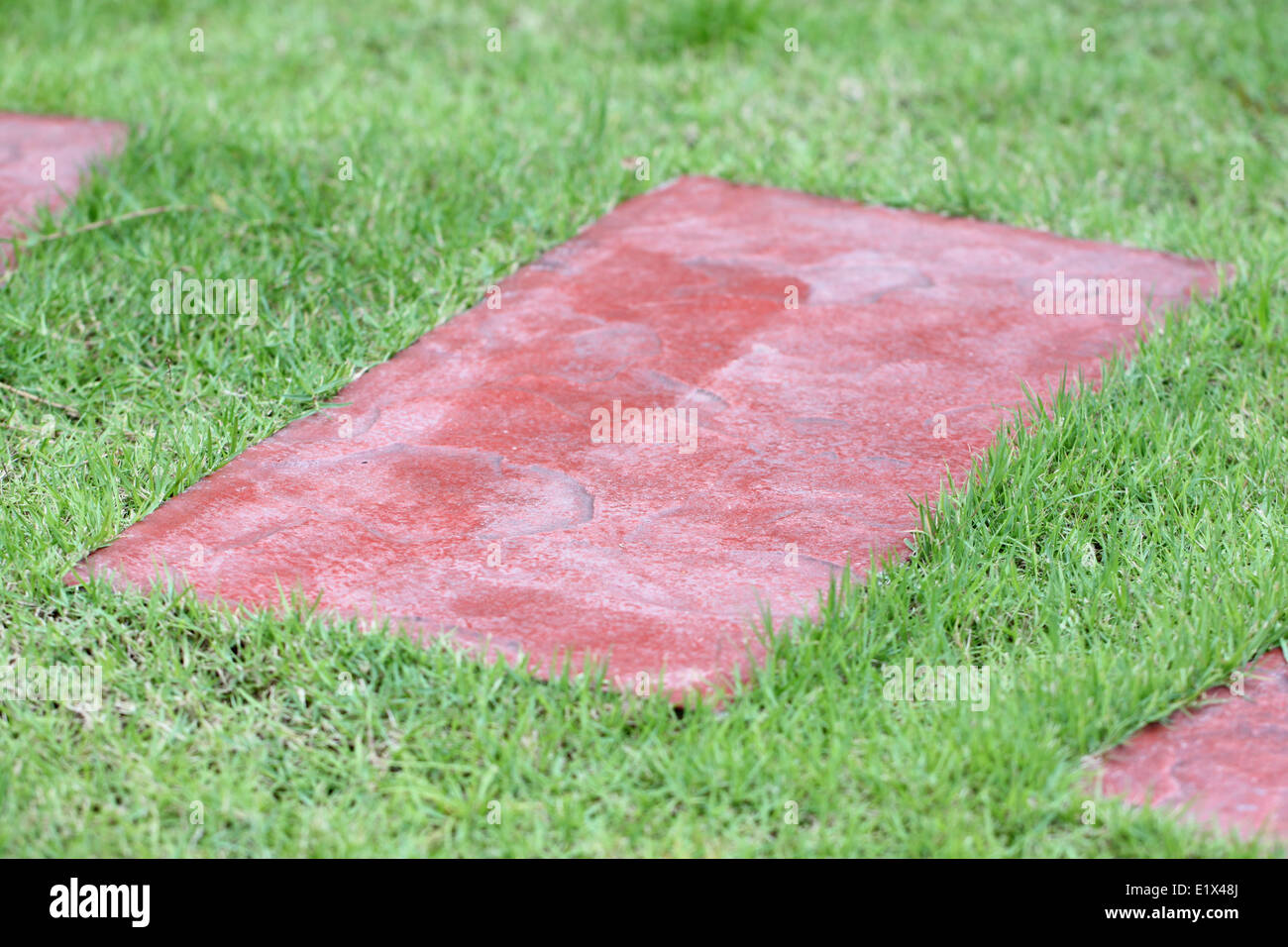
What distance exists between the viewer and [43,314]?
3.19m

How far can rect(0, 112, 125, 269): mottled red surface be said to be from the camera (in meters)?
3.69

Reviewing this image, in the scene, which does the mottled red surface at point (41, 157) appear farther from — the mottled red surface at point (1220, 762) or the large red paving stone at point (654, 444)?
the mottled red surface at point (1220, 762)

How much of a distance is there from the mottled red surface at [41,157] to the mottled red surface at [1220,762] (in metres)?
2.75

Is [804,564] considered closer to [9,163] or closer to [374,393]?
[374,393]

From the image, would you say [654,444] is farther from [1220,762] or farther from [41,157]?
[41,157]

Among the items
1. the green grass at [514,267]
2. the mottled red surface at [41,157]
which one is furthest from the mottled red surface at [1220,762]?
the mottled red surface at [41,157]

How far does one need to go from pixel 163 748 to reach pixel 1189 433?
6.44 ft

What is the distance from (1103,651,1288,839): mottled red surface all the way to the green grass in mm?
43

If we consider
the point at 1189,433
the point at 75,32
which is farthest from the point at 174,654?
the point at 75,32

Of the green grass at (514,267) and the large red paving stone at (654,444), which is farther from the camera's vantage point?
the large red paving stone at (654,444)

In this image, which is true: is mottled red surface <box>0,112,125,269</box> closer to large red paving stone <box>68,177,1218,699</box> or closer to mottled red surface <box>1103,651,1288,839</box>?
large red paving stone <box>68,177,1218,699</box>

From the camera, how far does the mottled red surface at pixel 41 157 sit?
3.69m

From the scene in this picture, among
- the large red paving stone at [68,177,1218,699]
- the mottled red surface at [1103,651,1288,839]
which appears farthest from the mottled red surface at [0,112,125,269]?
the mottled red surface at [1103,651,1288,839]

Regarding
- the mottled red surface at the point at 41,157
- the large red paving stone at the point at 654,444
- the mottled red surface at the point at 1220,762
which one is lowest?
the mottled red surface at the point at 1220,762
